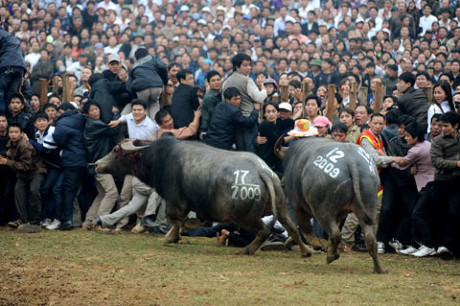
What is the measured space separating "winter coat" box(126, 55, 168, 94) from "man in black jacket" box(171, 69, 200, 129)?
419 mm

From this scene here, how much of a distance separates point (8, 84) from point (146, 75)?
2.76m

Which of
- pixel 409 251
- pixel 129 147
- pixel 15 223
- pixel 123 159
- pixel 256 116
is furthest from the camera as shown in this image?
pixel 15 223

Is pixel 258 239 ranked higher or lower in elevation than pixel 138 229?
higher

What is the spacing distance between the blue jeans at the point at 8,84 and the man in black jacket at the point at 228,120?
13.8 feet

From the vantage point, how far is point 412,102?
12.2m

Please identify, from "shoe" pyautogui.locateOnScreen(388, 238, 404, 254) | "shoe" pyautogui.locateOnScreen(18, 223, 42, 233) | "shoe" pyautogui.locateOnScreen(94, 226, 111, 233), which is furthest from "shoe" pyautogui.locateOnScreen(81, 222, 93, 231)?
"shoe" pyautogui.locateOnScreen(388, 238, 404, 254)

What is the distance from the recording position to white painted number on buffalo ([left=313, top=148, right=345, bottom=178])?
332 inches

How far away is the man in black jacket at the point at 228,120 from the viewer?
1177 cm

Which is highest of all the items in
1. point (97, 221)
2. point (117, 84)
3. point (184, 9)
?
point (184, 9)

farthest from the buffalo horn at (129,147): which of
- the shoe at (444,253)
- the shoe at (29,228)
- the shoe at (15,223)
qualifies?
the shoe at (444,253)

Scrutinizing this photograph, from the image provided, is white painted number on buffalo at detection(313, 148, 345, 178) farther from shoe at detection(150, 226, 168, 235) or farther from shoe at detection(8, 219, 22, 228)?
shoe at detection(8, 219, 22, 228)

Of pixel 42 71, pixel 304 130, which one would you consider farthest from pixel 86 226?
pixel 42 71

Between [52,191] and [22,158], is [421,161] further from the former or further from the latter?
[22,158]

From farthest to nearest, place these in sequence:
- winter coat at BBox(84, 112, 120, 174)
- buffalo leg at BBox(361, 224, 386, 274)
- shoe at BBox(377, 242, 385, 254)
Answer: winter coat at BBox(84, 112, 120, 174)
shoe at BBox(377, 242, 385, 254)
buffalo leg at BBox(361, 224, 386, 274)
